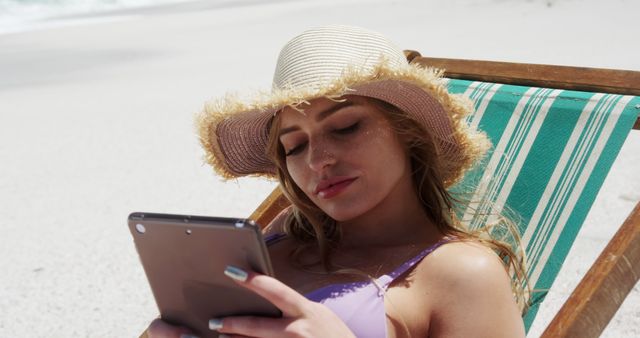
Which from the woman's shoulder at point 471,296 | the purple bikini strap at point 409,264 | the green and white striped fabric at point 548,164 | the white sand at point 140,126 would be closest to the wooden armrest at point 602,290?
the woman's shoulder at point 471,296

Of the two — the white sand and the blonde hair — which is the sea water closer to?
the white sand

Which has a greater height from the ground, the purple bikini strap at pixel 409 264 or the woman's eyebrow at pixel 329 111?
the woman's eyebrow at pixel 329 111

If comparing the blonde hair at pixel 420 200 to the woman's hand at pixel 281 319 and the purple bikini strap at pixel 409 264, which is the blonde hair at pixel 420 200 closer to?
the purple bikini strap at pixel 409 264

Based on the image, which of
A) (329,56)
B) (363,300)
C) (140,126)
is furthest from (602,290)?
(140,126)

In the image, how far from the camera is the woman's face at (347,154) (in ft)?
5.58

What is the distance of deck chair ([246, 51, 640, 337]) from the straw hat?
384 millimetres

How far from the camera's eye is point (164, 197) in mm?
4895

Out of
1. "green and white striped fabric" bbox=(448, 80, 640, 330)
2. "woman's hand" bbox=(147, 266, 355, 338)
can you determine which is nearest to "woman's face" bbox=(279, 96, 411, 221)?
"woman's hand" bbox=(147, 266, 355, 338)

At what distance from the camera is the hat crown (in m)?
1.72

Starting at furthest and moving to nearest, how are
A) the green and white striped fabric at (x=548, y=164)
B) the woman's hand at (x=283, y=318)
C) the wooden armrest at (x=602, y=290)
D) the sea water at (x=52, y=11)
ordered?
the sea water at (x=52, y=11), the green and white striped fabric at (x=548, y=164), the wooden armrest at (x=602, y=290), the woman's hand at (x=283, y=318)

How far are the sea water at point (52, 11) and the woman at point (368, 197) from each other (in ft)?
39.0

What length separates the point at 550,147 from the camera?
232 cm

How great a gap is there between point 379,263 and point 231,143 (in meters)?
0.49

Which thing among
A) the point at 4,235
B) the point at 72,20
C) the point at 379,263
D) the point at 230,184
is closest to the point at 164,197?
the point at 230,184
